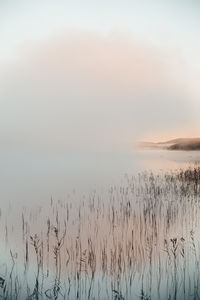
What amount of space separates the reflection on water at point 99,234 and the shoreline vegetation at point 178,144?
0.04 meters

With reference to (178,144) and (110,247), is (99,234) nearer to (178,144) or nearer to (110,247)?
(110,247)

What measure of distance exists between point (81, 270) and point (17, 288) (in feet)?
1.18

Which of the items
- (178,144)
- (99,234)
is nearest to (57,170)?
(99,234)

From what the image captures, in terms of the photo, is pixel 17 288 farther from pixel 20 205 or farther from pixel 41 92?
pixel 41 92

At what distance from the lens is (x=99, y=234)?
67.4 inches

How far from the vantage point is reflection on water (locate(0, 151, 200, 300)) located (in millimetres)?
1613

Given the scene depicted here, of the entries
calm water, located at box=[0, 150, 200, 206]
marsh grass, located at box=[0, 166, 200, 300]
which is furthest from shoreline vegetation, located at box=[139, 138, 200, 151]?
marsh grass, located at box=[0, 166, 200, 300]

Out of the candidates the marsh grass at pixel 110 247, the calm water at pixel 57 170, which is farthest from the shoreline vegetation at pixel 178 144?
the marsh grass at pixel 110 247

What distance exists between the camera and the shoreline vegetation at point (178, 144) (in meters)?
1.69

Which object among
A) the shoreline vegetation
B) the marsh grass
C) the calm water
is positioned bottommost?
the marsh grass

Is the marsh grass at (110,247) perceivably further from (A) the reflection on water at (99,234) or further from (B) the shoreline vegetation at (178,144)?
(B) the shoreline vegetation at (178,144)

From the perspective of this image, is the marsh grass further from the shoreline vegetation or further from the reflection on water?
the shoreline vegetation

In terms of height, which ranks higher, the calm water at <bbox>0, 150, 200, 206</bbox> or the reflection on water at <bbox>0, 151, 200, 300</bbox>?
the calm water at <bbox>0, 150, 200, 206</bbox>

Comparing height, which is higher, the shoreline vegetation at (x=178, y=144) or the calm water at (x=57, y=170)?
the shoreline vegetation at (x=178, y=144)
